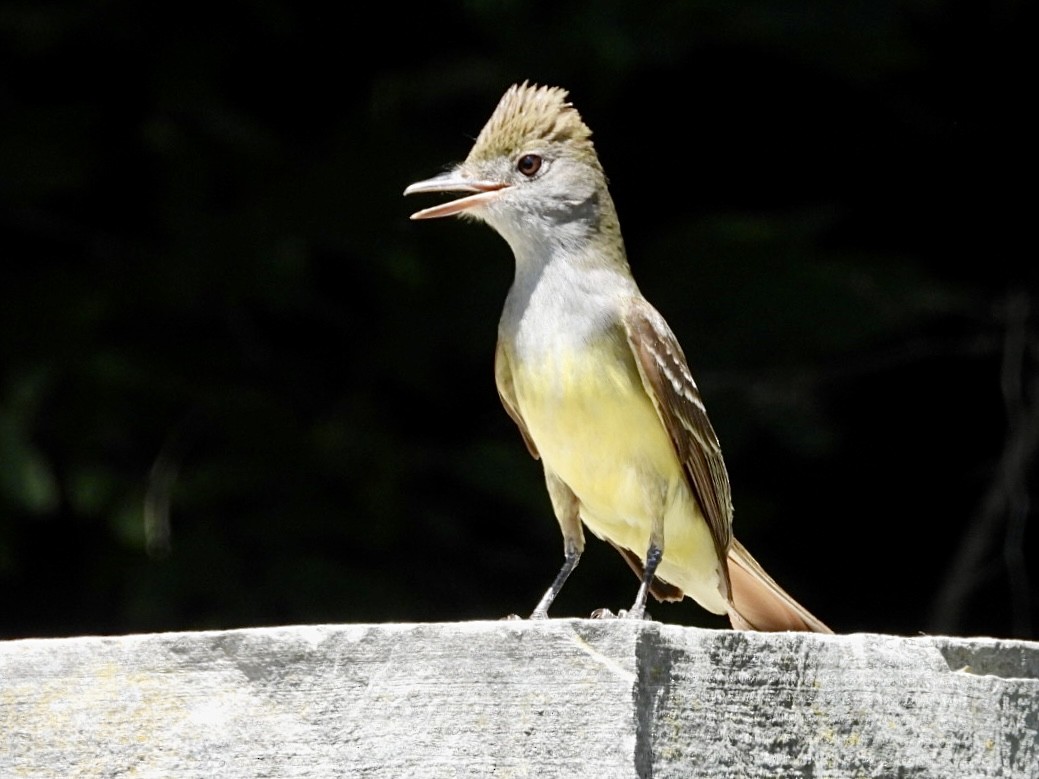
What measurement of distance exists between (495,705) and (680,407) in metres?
1.71

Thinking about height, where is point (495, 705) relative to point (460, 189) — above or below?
below

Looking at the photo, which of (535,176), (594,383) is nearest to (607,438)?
(594,383)

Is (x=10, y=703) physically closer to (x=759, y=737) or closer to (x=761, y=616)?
(x=759, y=737)

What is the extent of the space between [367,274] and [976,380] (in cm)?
245

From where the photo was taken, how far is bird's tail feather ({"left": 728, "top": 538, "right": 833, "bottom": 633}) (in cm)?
390

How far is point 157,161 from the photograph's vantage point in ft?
21.3

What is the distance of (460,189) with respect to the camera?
4.39m

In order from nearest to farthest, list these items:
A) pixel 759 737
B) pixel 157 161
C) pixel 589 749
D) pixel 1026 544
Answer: pixel 589 749 < pixel 759 737 < pixel 157 161 < pixel 1026 544

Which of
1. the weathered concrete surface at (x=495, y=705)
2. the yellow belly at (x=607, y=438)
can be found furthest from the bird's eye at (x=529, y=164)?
the weathered concrete surface at (x=495, y=705)

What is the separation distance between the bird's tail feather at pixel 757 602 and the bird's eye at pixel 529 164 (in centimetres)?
104

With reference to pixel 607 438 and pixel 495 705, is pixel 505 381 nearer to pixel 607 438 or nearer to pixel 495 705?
pixel 607 438

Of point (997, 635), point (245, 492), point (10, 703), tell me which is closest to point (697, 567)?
point (10, 703)

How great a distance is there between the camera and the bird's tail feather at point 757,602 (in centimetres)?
390

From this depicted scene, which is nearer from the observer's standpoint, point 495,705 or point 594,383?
point 495,705
